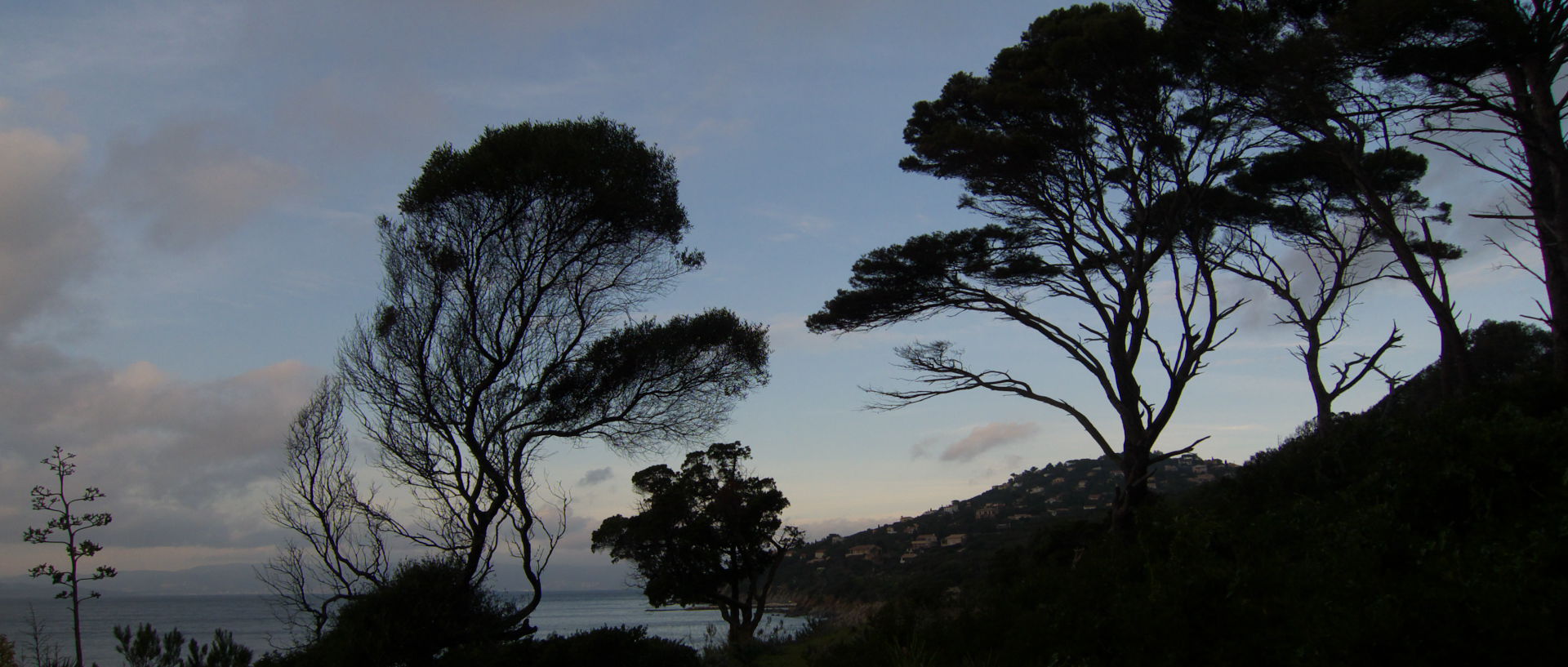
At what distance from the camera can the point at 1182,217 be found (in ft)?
36.9

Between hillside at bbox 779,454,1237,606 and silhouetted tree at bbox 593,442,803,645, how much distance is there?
8.36 m

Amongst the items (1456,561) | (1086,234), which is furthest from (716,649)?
(1456,561)

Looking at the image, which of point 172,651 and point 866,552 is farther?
point 866,552

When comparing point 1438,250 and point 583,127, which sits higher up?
point 583,127

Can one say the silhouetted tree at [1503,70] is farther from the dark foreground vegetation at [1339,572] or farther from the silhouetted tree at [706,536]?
the silhouetted tree at [706,536]

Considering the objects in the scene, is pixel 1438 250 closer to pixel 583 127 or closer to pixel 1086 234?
pixel 1086 234

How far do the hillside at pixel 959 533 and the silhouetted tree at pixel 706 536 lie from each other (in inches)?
329

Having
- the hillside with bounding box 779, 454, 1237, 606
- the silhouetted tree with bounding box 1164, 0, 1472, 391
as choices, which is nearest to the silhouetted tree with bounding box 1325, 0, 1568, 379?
the silhouetted tree with bounding box 1164, 0, 1472, 391

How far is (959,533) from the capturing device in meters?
44.7

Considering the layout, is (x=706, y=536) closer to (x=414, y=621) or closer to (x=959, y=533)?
(x=414, y=621)

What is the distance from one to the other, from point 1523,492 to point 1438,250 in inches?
438

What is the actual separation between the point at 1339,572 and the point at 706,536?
53.9ft

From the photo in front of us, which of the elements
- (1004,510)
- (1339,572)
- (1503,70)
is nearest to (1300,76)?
(1503,70)

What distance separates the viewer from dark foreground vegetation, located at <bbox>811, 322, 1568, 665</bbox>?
16.2 ft
